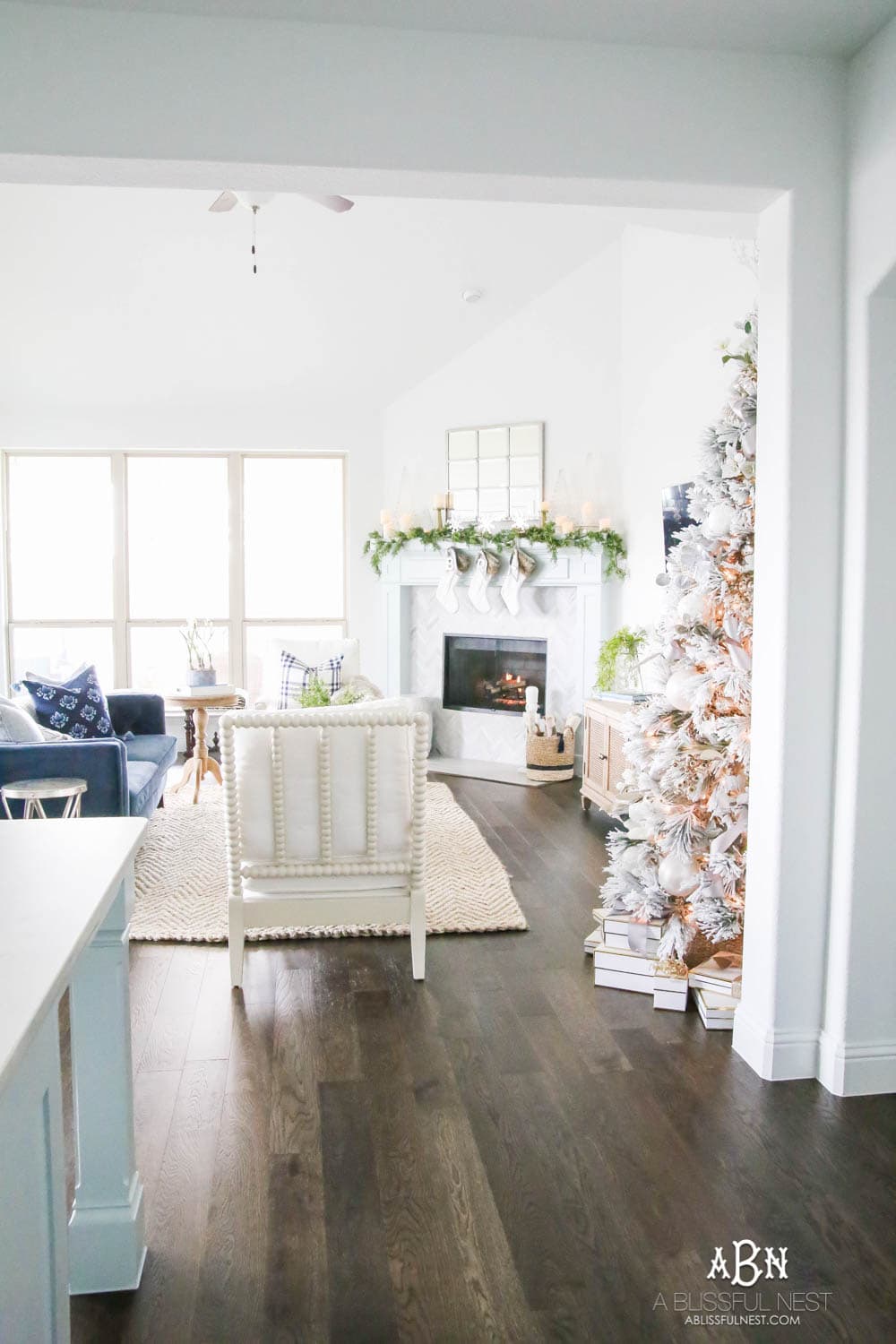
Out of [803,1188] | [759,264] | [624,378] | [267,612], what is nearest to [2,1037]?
[803,1188]

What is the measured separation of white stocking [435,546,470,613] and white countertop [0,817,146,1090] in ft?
17.5

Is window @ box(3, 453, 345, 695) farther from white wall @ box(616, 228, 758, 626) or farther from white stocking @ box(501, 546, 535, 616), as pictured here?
white wall @ box(616, 228, 758, 626)

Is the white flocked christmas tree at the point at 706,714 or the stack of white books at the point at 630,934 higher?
the white flocked christmas tree at the point at 706,714

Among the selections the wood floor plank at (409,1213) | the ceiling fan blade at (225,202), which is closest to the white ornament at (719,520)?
the wood floor plank at (409,1213)

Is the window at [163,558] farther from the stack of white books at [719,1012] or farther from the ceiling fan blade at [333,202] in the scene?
the stack of white books at [719,1012]

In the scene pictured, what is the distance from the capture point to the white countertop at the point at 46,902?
44.8 inches

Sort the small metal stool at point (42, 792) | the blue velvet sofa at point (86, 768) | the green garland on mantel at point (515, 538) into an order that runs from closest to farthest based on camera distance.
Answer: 1. the small metal stool at point (42, 792)
2. the blue velvet sofa at point (86, 768)
3. the green garland on mantel at point (515, 538)

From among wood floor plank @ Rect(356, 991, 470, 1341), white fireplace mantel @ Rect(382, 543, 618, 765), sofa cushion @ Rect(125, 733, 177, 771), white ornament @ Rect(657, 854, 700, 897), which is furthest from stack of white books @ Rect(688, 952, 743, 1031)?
white fireplace mantel @ Rect(382, 543, 618, 765)

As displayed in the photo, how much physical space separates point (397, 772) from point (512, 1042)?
0.95 meters

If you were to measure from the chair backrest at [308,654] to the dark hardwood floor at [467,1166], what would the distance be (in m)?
3.65

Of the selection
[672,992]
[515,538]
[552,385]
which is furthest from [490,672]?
[672,992]

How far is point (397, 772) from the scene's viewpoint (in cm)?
343

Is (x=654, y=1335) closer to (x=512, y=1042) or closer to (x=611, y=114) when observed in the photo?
(x=512, y=1042)

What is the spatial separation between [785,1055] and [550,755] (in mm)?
4070
